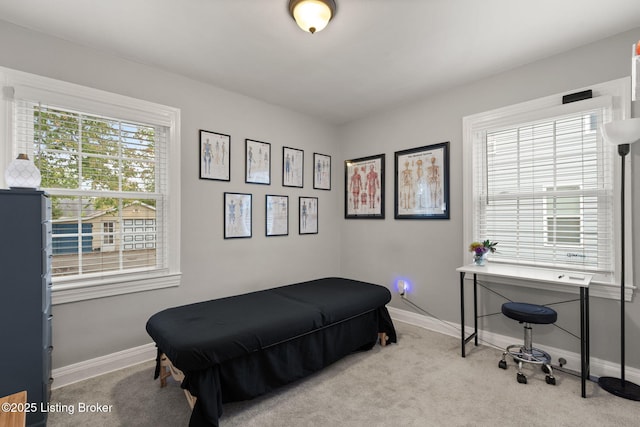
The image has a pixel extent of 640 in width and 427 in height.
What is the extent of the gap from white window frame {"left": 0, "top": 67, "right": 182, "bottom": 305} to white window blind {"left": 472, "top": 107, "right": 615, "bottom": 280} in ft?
9.87

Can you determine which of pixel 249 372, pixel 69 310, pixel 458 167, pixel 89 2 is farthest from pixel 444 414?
pixel 89 2

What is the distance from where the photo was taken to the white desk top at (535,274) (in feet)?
7.34

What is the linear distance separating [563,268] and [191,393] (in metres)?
3.05

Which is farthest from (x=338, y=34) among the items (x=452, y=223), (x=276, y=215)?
(x=452, y=223)

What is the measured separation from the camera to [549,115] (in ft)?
8.78

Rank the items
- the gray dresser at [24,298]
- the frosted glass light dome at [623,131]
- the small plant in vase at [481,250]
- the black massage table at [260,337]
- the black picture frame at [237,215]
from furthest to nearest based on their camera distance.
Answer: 1. the black picture frame at [237,215]
2. the small plant in vase at [481,250]
3. the frosted glass light dome at [623,131]
4. the black massage table at [260,337]
5. the gray dresser at [24,298]

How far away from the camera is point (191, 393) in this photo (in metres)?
1.83

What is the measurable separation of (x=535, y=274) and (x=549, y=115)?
4.58 ft

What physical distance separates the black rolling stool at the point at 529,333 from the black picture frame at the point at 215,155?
2.95 meters

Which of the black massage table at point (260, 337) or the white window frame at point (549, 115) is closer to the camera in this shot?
the black massage table at point (260, 337)

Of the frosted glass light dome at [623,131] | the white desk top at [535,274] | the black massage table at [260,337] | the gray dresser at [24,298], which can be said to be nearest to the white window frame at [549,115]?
the white desk top at [535,274]

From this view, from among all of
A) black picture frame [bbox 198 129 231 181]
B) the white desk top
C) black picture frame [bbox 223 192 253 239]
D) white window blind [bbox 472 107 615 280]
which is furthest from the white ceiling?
the white desk top

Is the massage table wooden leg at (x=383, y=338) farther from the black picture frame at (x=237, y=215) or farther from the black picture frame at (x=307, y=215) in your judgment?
the black picture frame at (x=237, y=215)

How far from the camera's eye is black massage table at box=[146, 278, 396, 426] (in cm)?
182
